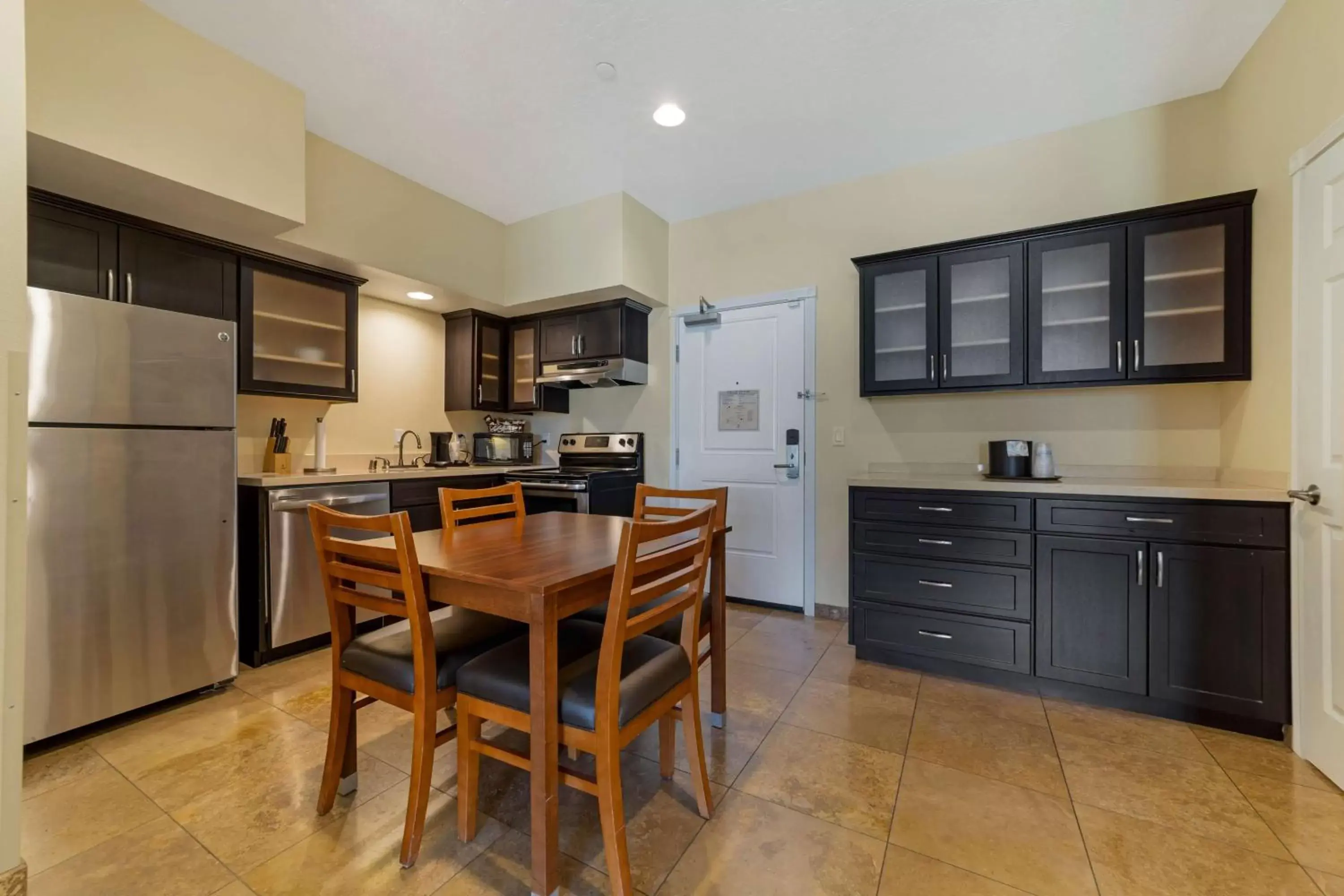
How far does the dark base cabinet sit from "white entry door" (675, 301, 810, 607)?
2.75ft

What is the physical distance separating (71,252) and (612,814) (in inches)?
123

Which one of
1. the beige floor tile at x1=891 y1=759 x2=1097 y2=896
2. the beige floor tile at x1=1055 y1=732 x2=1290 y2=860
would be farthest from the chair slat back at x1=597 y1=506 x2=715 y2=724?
the beige floor tile at x1=1055 y1=732 x2=1290 y2=860

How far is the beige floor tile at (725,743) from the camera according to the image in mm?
1838

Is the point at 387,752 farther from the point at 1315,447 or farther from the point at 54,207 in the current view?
the point at 1315,447

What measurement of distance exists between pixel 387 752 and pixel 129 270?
245 cm

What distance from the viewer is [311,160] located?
2793 mm

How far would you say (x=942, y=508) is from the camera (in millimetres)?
2576

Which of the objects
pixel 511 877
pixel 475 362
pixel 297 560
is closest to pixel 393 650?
pixel 511 877

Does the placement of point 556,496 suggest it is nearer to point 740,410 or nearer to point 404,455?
point 404,455

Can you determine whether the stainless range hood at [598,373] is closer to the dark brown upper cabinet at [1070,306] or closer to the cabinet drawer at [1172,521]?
the dark brown upper cabinet at [1070,306]

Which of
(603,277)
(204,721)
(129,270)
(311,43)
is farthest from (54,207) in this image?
(603,277)

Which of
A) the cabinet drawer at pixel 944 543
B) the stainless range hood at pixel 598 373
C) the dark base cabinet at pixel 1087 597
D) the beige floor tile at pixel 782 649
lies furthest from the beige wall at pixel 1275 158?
the stainless range hood at pixel 598 373

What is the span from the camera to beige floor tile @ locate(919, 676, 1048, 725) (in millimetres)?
2215

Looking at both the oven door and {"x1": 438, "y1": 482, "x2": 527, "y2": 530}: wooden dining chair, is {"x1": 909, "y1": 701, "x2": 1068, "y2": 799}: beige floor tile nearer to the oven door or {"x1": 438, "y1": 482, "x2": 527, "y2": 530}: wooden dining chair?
{"x1": 438, "y1": 482, "x2": 527, "y2": 530}: wooden dining chair
